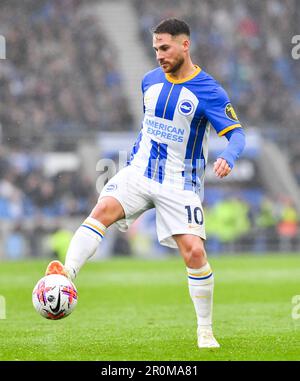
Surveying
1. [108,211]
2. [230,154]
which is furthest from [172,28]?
[108,211]

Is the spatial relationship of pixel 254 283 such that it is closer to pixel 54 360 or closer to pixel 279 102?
pixel 54 360

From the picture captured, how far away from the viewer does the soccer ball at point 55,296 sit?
22.3 feet

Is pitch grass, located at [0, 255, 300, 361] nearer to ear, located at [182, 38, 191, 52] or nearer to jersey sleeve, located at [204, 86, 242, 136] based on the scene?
jersey sleeve, located at [204, 86, 242, 136]

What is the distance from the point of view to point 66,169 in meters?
24.9

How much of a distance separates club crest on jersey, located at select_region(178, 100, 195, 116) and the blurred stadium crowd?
15523 mm

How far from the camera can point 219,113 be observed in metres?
7.25

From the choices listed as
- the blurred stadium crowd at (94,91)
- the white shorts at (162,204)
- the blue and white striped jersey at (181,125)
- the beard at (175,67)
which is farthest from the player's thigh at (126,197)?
the blurred stadium crowd at (94,91)

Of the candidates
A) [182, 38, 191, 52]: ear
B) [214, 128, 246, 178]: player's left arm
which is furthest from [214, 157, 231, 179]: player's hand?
[182, 38, 191, 52]: ear

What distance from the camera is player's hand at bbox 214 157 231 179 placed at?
22.6 feet

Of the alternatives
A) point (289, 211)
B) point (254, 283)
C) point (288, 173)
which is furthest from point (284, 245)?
point (254, 283)

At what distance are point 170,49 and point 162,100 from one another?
39 cm

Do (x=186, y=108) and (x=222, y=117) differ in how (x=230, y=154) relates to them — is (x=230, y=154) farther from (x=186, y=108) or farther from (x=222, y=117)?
(x=186, y=108)

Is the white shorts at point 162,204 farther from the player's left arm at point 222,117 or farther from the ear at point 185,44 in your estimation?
the ear at point 185,44

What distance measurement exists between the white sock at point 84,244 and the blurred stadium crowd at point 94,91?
15.5 meters
